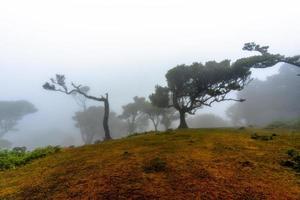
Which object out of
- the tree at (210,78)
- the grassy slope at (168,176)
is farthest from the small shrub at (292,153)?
the tree at (210,78)

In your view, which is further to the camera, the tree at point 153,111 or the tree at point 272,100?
the tree at point 272,100

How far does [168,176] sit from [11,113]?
79.0 meters

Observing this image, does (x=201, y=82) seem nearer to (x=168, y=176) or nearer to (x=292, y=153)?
(x=292, y=153)

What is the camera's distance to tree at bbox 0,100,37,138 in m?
77.4

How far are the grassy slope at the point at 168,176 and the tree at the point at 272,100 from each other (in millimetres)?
61559

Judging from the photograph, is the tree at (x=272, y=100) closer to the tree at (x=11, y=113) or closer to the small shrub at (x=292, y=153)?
the tree at (x=11, y=113)

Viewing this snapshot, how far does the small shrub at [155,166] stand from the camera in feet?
30.1

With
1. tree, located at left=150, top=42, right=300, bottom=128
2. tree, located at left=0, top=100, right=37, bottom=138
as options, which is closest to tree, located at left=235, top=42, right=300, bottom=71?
tree, located at left=150, top=42, right=300, bottom=128

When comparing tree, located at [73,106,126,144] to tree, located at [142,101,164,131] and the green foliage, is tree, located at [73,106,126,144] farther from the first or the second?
the green foliage

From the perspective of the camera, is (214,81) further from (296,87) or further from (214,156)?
(296,87)

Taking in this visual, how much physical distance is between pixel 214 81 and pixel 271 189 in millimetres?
25062

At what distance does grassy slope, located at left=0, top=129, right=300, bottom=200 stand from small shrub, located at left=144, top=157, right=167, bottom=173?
19 centimetres

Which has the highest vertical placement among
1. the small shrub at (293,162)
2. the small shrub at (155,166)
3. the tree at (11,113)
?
the tree at (11,113)

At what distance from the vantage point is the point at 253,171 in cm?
886
